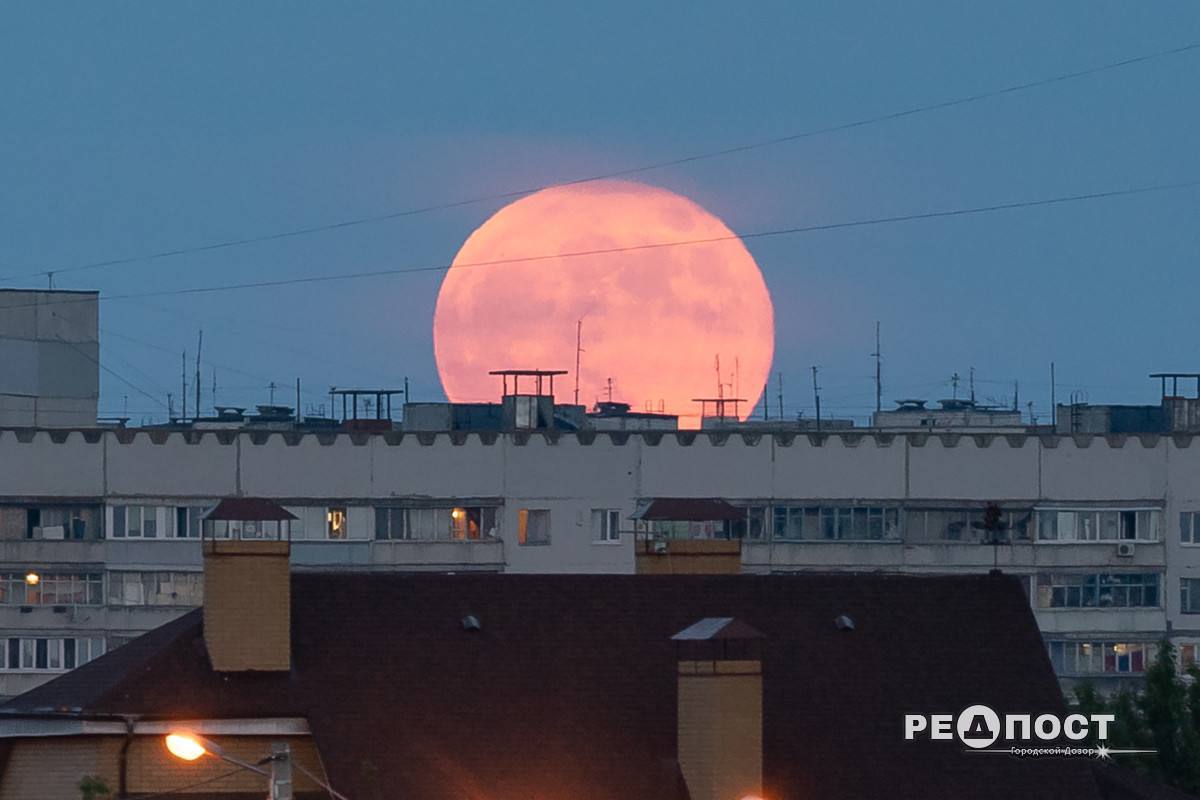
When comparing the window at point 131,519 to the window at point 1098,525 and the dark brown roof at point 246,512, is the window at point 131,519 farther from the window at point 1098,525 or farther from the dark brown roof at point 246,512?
the dark brown roof at point 246,512

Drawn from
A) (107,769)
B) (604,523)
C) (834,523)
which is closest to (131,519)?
(604,523)

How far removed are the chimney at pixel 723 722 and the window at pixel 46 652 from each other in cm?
6489

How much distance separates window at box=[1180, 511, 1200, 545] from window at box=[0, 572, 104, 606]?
42.5 m

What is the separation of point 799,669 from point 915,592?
3.10 m

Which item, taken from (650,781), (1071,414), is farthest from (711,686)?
(1071,414)

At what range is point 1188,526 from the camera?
106875 mm

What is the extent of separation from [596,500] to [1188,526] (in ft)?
76.7

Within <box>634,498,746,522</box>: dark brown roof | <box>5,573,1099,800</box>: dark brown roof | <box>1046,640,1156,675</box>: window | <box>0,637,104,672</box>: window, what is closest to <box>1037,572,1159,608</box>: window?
<box>1046,640,1156,675</box>: window

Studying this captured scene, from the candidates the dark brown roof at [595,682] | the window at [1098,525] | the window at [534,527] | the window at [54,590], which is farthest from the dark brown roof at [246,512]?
the window at [1098,525]

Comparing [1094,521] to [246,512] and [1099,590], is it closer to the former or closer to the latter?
[1099,590]

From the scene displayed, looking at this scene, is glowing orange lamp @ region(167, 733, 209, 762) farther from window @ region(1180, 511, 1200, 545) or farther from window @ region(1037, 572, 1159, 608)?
window @ region(1180, 511, 1200, 545)

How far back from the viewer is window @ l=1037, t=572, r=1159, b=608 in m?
105

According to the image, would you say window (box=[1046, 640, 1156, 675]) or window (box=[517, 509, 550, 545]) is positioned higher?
window (box=[517, 509, 550, 545])

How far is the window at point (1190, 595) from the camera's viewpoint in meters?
107
